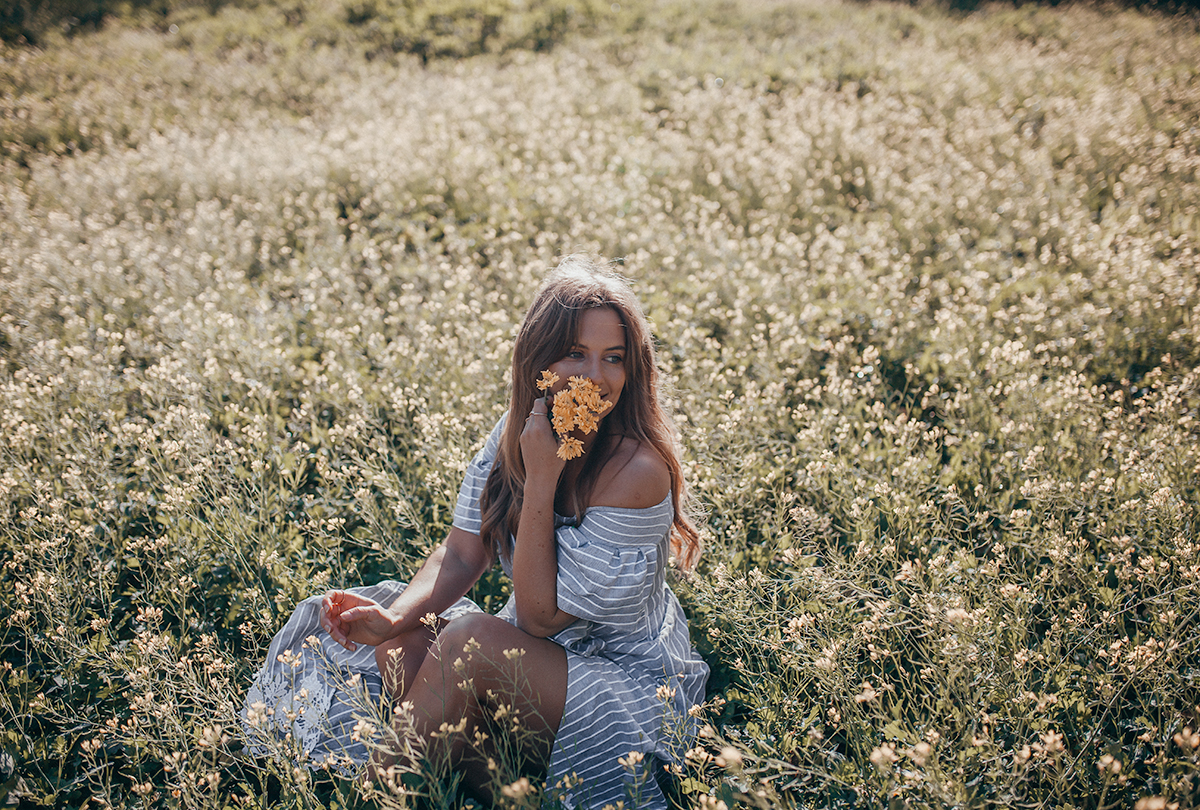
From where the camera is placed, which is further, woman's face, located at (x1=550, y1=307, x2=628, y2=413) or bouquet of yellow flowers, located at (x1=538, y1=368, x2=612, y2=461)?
woman's face, located at (x1=550, y1=307, x2=628, y2=413)

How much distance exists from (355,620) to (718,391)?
265 cm

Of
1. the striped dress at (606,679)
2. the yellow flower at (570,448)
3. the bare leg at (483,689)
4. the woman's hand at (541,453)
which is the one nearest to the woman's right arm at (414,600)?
the striped dress at (606,679)

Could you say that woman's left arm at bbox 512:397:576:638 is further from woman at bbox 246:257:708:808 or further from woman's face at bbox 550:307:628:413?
woman's face at bbox 550:307:628:413

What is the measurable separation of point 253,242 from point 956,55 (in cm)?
1078

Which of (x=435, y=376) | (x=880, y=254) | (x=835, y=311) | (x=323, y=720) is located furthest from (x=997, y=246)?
(x=323, y=720)

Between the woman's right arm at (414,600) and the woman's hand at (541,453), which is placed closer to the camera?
the woman's hand at (541,453)

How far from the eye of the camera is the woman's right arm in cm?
243

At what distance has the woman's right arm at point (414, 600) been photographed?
2.43 meters

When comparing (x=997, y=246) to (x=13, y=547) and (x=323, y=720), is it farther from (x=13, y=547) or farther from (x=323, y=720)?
(x=13, y=547)

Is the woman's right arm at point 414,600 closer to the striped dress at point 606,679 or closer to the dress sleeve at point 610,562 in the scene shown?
the striped dress at point 606,679

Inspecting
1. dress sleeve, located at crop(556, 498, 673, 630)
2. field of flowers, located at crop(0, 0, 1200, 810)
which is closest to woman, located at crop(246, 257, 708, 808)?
dress sleeve, located at crop(556, 498, 673, 630)

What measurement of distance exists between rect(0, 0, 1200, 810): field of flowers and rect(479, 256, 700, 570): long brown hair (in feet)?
2.41

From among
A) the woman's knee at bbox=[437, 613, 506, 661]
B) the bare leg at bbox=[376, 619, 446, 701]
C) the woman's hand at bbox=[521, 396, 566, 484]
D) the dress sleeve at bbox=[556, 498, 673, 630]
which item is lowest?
the bare leg at bbox=[376, 619, 446, 701]

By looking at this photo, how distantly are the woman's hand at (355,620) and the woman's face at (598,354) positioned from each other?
1.00 m
